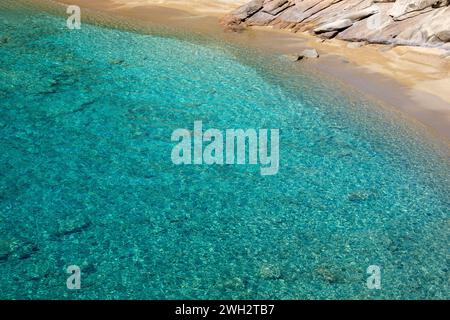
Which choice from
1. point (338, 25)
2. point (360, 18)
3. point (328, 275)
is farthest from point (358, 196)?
point (360, 18)

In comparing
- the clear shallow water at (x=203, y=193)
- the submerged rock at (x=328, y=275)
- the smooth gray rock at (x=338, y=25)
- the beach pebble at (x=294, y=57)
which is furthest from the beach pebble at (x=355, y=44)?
the submerged rock at (x=328, y=275)

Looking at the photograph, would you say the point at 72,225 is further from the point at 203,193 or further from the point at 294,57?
the point at 294,57

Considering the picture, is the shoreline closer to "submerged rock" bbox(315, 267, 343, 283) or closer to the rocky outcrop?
the rocky outcrop

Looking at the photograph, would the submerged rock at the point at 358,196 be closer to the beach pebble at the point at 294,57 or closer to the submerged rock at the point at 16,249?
the submerged rock at the point at 16,249

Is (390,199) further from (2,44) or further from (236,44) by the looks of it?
(2,44)

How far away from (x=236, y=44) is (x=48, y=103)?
10.2 m

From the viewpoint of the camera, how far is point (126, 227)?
9555mm

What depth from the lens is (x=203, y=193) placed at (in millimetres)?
10898

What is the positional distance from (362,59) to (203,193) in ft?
41.1

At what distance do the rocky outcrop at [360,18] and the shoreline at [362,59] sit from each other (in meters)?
0.55

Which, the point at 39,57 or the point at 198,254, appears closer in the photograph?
the point at 198,254

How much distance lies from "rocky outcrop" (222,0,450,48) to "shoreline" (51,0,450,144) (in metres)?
0.55

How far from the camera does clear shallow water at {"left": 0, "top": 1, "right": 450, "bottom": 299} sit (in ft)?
28.1
